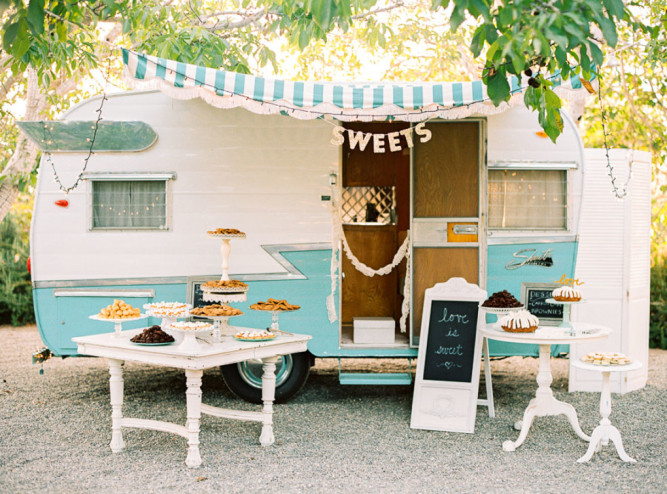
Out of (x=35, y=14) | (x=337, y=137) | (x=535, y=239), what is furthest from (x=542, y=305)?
(x=35, y=14)

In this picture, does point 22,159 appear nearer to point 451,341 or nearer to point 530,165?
point 451,341

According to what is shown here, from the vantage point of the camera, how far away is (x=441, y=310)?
559 cm

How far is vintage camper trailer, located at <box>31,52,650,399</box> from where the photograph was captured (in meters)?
5.71

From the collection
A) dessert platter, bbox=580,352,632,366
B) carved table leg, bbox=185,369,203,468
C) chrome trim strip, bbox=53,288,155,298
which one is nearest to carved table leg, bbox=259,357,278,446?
carved table leg, bbox=185,369,203,468

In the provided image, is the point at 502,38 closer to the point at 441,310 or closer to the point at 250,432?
the point at 441,310

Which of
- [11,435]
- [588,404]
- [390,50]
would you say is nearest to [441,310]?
[588,404]

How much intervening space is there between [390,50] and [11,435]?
25.4 ft

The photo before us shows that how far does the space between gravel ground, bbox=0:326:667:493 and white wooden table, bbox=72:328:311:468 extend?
176 millimetres

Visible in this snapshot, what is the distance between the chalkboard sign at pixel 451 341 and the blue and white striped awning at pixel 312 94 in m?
1.53

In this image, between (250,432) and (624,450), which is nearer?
(624,450)

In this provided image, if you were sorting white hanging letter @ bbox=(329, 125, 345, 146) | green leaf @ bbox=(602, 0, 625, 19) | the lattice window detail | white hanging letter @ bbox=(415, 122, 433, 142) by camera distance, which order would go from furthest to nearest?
the lattice window detail < white hanging letter @ bbox=(329, 125, 345, 146) < white hanging letter @ bbox=(415, 122, 433, 142) < green leaf @ bbox=(602, 0, 625, 19)

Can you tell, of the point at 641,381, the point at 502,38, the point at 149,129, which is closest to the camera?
the point at 502,38

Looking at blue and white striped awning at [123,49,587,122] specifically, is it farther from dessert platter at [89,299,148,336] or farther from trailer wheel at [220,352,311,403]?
trailer wheel at [220,352,311,403]

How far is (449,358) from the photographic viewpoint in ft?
17.9
